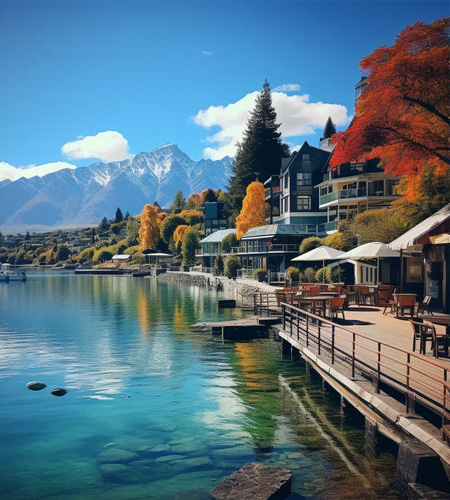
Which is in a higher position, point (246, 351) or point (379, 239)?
point (379, 239)

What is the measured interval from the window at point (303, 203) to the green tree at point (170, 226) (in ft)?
198

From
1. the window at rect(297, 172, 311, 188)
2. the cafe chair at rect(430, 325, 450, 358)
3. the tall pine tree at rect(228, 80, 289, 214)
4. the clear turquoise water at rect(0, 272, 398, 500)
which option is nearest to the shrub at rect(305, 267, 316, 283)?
the clear turquoise water at rect(0, 272, 398, 500)

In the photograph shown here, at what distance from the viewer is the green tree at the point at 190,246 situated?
4286 inches

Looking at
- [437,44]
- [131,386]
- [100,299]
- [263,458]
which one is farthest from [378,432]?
[100,299]

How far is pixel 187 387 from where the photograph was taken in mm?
18469

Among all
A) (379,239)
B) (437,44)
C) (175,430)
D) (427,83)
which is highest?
(437,44)

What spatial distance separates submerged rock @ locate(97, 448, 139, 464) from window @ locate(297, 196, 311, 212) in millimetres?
61768

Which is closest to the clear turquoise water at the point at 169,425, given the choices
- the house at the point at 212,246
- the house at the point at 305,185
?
the house at the point at 305,185

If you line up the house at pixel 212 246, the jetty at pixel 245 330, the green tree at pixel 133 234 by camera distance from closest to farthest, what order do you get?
the jetty at pixel 245 330 → the house at pixel 212 246 → the green tree at pixel 133 234

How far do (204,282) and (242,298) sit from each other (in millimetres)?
28357

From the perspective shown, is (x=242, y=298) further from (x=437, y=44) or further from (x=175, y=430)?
(x=175, y=430)

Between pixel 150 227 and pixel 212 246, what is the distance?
38.5m

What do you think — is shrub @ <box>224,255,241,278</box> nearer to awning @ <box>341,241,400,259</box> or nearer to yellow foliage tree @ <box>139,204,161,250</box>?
awning @ <box>341,241,400,259</box>

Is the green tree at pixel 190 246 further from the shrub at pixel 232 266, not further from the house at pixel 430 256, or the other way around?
the house at pixel 430 256
